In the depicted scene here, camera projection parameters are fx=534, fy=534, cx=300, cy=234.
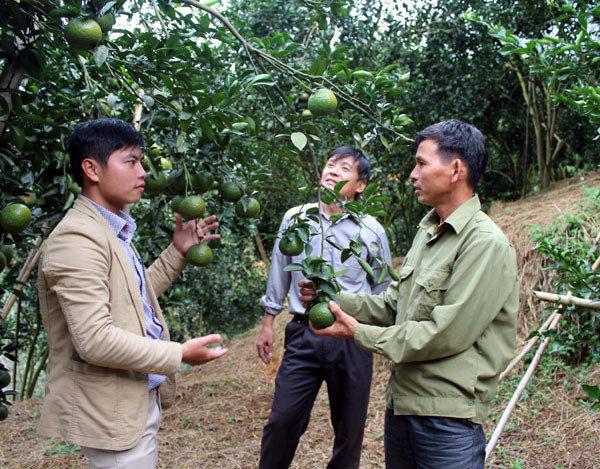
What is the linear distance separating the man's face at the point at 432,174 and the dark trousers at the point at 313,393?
104 centimetres

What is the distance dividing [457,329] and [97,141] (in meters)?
1.19

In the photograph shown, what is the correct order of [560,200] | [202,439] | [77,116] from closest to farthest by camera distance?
1. [77,116]
2. [202,439]
3. [560,200]

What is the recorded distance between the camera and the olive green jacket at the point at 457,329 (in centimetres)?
156

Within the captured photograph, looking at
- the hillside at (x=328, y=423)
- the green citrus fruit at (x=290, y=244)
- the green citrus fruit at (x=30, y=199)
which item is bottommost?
the hillside at (x=328, y=423)

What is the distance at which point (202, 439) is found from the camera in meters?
4.09

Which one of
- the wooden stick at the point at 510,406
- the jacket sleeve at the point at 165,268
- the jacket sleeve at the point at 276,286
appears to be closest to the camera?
the jacket sleeve at the point at 165,268

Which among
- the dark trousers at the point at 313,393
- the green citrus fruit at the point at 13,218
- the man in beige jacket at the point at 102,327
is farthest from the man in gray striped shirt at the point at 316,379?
the green citrus fruit at the point at 13,218

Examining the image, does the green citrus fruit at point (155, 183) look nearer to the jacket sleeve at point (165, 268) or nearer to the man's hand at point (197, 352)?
the jacket sleeve at point (165, 268)

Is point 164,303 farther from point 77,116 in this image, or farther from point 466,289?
point 466,289

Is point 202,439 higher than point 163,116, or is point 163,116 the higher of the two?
point 163,116

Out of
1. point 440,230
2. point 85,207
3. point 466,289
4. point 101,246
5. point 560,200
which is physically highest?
point 85,207

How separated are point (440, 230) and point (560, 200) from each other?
3970 mm

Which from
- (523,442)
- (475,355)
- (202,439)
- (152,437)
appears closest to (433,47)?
(523,442)

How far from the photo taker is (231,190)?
1896mm
